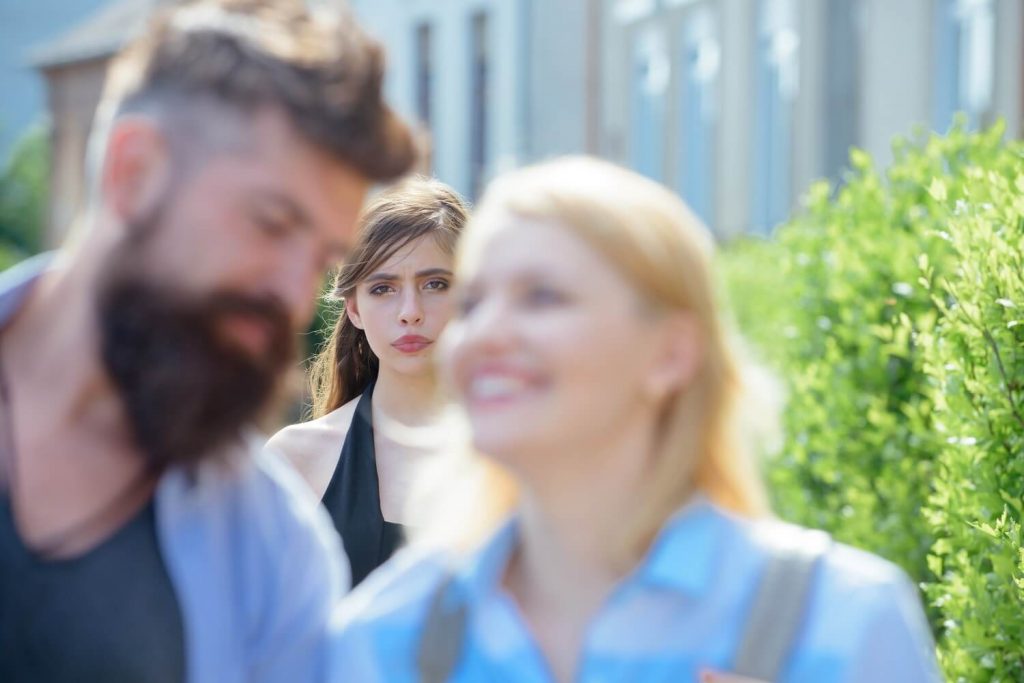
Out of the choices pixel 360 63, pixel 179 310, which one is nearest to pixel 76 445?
pixel 179 310

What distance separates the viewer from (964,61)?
13641 millimetres

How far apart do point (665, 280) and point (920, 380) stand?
391 centimetres

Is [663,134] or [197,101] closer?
[197,101]

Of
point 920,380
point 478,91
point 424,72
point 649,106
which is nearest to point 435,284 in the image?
point 920,380

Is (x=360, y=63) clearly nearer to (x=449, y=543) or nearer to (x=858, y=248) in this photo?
(x=449, y=543)

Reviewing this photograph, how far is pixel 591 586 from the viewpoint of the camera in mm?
2330

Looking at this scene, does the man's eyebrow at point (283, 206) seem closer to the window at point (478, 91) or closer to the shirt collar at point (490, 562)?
the shirt collar at point (490, 562)

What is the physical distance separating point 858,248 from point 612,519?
426 centimetres

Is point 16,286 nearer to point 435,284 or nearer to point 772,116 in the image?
point 435,284

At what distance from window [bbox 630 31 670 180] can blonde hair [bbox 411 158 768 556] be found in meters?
18.4

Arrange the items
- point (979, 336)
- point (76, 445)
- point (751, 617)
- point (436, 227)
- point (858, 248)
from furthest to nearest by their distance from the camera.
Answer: point (858, 248), point (436, 227), point (979, 336), point (76, 445), point (751, 617)

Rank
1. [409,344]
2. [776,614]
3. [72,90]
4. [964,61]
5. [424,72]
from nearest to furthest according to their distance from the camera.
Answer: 1. [776,614]
2. [409,344]
3. [964,61]
4. [424,72]
5. [72,90]

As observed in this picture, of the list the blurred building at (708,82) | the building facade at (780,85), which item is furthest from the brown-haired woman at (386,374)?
the building facade at (780,85)

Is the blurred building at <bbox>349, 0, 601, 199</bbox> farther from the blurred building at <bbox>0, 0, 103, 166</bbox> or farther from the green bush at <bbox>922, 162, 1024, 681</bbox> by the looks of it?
the blurred building at <bbox>0, 0, 103, 166</bbox>
